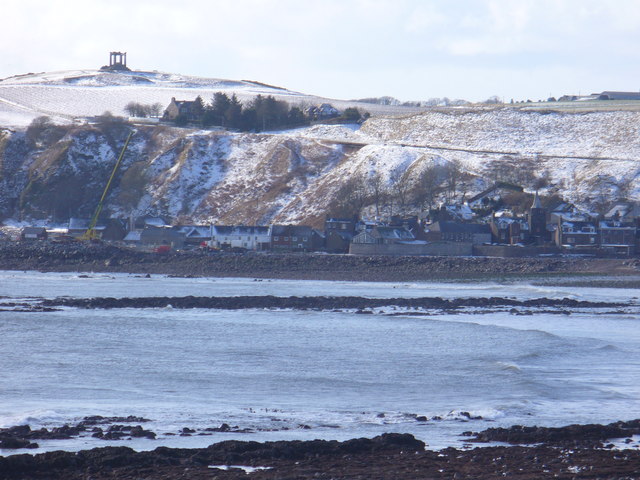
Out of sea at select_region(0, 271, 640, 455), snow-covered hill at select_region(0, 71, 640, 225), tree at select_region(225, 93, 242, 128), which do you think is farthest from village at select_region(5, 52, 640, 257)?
sea at select_region(0, 271, 640, 455)

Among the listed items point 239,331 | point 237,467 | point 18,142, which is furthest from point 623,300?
point 18,142

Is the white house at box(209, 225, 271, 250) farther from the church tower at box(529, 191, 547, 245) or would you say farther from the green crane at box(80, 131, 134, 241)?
the church tower at box(529, 191, 547, 245)

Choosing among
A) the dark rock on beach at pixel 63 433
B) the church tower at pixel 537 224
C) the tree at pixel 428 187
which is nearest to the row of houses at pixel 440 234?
the church tower at pixel 537 224

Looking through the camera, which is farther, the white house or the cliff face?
the cliff face

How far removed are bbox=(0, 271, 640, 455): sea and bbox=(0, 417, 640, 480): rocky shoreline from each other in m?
0.77

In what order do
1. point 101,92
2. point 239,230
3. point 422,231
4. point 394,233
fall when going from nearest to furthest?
point 394,233
point 422,231
point 239,230
point 101,92

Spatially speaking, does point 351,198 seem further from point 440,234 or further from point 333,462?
point 333,462

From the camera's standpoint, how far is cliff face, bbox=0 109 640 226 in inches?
3167

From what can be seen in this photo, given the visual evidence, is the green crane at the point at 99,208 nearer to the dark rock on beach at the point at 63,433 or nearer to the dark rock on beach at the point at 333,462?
the dark rock on beach at the point at 63,433

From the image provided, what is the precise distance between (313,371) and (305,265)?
123ft

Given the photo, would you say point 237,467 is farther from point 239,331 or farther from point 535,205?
point 535,205

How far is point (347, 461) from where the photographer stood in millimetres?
12125

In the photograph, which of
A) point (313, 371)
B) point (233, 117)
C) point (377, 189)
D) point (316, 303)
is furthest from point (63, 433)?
point (233, 117)

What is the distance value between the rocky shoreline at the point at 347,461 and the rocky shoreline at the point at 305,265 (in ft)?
128
